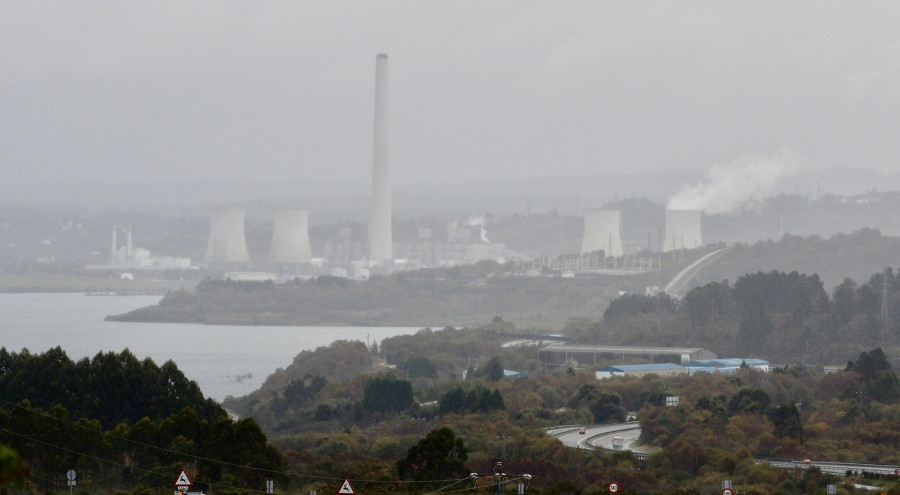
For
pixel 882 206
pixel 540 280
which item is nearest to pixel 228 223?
pixel 540 280

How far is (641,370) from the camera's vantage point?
64.4 metres

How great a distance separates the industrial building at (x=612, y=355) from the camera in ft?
243

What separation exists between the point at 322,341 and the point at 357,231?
8171 cm

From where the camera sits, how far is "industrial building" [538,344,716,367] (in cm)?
7419

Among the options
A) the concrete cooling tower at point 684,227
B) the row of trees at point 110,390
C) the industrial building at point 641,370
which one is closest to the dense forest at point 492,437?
the row of trees at point 110,390

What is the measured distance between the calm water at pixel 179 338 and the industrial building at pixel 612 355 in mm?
13253

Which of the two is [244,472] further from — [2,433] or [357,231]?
[357,231]

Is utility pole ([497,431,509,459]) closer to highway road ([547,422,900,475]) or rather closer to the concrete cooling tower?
highway road ([547,422,900,475])

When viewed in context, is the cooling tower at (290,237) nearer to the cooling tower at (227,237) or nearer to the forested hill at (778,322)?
the cooling tower at (227,237)

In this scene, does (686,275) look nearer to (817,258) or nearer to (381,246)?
(817,258)

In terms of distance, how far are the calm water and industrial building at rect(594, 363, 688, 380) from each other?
1412 centimetres

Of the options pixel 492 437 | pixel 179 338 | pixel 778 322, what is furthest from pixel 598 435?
pixel 179 338

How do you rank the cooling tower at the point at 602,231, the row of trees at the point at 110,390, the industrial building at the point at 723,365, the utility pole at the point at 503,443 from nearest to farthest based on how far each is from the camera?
the utility pole at the point at 503,443 < the row of trees at the point at 110,390 < the industrial building at the point at 723,365 < the cooling tower at the point at 602,231

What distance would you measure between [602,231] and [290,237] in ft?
93.1
